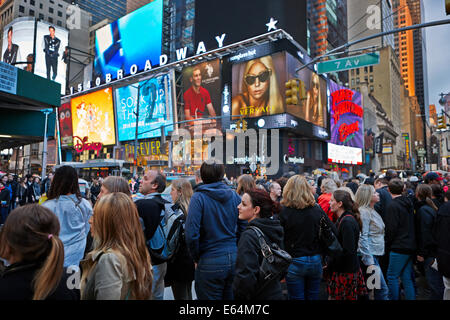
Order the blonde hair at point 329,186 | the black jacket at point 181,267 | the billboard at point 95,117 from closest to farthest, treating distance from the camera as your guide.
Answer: the black jacket at point 181,267 → the blonde hair at point 329,186 → the billboard at point 95,117

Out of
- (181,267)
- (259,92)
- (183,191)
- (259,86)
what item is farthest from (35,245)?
(259,86)

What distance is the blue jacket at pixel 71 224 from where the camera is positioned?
3590 mm

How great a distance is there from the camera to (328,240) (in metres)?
3.82

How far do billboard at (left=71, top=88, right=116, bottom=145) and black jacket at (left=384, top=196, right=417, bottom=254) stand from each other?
52.9m

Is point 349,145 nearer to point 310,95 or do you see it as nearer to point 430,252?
point 310,95

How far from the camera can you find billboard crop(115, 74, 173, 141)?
145 feet

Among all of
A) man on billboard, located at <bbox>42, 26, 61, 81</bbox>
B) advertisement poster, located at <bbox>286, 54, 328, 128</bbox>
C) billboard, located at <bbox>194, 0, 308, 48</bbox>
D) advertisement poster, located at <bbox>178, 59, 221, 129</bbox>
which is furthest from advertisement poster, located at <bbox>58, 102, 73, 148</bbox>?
advertisement poster, located at <bbox>286, 54, 328, 128</bbox>

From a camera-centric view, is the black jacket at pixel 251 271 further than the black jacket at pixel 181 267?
No

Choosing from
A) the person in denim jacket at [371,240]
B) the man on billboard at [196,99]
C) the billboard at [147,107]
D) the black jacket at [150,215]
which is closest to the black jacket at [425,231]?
the person in denim jacket at [371,240]

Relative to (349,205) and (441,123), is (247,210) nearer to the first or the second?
(349,205)

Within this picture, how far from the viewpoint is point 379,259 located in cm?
553

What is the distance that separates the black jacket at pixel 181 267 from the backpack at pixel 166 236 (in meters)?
0.12

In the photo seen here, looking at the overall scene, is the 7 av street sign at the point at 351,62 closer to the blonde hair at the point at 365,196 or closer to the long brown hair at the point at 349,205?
the blonde hair at the point at 365,196

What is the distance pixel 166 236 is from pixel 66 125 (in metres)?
67.3
